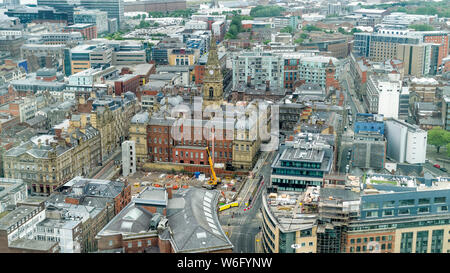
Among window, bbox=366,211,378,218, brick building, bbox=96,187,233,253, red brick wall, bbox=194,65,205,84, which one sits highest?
red brick wall, bbox=194,65,205,84

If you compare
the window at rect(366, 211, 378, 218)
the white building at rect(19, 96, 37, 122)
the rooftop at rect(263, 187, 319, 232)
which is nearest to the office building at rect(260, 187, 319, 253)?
the rooftop at rect(263, 187, 319, 232)

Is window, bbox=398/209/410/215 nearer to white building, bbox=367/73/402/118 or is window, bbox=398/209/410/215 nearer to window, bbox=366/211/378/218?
window, bbox=366/211/378/218

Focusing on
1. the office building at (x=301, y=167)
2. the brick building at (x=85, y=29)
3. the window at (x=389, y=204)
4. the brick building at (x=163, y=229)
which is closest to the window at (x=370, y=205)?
the window at (x=389, y=204)

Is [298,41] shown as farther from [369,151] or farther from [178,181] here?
[178,181]

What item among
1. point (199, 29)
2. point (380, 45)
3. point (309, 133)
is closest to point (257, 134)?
point (309, 133)

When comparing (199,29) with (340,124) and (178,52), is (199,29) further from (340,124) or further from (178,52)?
(340,124)

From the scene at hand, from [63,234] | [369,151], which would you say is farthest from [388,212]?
[369,151]
